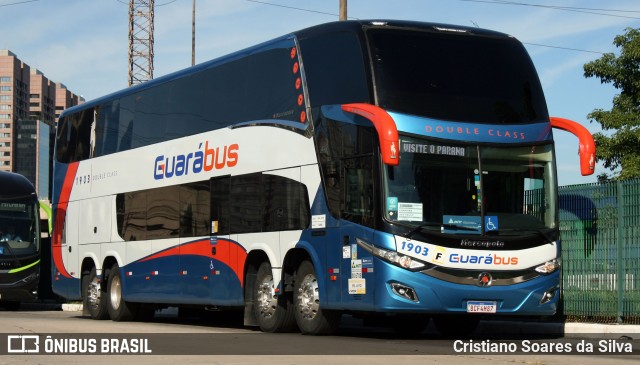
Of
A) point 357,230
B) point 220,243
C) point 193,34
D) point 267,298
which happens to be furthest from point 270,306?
point 193,34

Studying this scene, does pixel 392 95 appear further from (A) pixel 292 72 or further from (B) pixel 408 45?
(A) pixel 292 72

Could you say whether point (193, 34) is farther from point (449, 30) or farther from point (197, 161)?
point (449, 30)

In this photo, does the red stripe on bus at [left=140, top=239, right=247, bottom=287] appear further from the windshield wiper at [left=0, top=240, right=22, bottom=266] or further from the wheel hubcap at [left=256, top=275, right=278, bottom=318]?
the windshield wiper at [left=0, top=240, right=22, bottom=266]

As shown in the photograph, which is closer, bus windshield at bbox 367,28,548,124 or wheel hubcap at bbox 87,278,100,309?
bus windshield at bbox 367,28,548,124

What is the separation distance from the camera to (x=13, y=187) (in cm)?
3425

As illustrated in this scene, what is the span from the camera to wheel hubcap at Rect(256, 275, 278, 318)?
715 inches

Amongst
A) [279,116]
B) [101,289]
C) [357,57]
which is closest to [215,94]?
[279,116]

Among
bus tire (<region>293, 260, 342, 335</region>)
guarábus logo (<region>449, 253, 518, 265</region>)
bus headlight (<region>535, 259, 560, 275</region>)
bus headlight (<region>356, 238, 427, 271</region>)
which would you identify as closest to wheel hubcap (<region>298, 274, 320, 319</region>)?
bus tire (<region>293, 260, 342, 335</region>)

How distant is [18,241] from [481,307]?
70.2 feet

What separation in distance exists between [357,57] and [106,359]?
5.84 m

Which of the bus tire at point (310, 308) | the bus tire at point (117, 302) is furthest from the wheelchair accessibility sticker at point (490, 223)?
the bus tire at point (117, 302)

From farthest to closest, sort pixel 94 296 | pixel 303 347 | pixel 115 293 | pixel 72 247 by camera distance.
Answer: pixel 72 247 → pixel 94 296 → pixel 115 293 → pixel 303 347

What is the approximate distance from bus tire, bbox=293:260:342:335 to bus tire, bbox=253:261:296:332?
39cm

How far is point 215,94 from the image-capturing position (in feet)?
66.6
